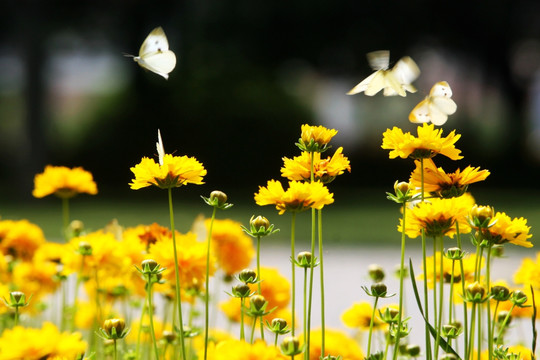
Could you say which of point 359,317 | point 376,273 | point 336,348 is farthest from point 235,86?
point 336,348

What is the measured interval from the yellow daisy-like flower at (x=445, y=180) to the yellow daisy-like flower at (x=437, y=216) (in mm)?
36

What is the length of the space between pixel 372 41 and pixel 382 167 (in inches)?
81.9

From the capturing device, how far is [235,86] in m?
12.3

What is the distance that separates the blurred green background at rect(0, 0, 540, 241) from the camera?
11.6m

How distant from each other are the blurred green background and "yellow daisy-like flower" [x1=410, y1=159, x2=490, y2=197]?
29.7 ft

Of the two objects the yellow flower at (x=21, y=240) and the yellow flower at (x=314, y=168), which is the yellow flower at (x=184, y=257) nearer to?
the yellow flower at (x=314, y=168)

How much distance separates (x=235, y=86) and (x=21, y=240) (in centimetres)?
1034

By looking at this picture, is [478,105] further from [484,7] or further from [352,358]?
[352,358]

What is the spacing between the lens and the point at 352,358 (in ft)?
4.77

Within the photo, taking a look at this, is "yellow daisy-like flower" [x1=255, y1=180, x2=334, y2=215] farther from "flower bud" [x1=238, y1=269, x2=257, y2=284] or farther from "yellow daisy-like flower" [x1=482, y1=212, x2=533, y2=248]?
"yellow daisy-like flower" [x1=482, y1=212, x2=533, y2=248]

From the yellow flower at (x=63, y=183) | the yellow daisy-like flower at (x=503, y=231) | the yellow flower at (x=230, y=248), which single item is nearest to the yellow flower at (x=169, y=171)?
the yellow daisy-like flower at (x=503, y=231)

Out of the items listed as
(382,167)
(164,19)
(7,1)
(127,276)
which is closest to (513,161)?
(382,167)

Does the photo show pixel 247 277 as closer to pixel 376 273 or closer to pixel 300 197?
pixel 300 197

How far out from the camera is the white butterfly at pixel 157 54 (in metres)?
1.43
